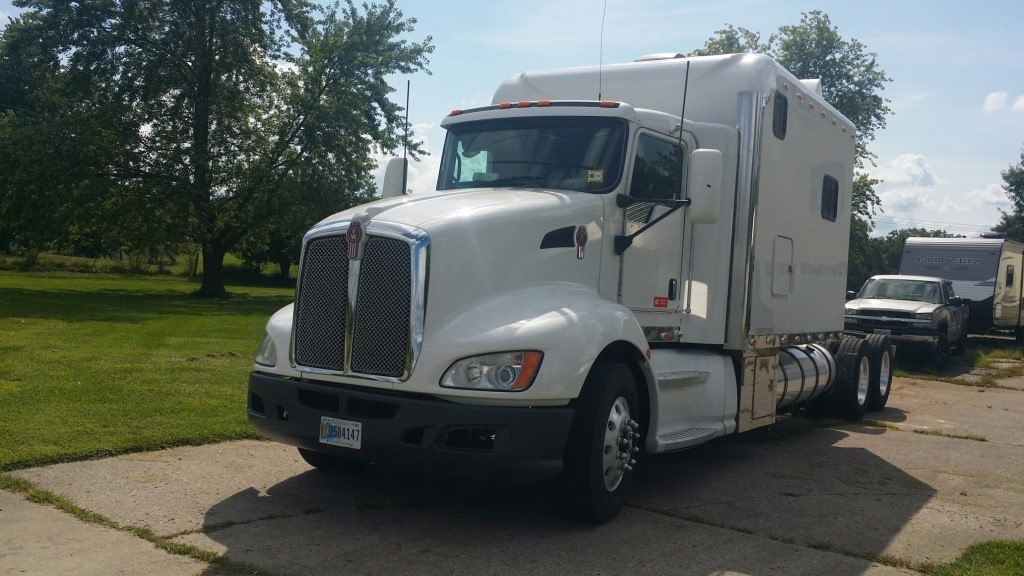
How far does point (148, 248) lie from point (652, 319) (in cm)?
3125

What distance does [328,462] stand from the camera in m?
7.54

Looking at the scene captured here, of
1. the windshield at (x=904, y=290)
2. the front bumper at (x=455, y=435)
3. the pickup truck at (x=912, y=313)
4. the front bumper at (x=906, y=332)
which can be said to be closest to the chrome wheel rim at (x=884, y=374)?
the pickup truck at (x=912, y=313)

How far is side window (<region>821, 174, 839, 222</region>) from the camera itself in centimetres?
1109

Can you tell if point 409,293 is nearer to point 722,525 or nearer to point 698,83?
point 722,525

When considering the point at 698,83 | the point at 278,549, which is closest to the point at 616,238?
the point at 698,83

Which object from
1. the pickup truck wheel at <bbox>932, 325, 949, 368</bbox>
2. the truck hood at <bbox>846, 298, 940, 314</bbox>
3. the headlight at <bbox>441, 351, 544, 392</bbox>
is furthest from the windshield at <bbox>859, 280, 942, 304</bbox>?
the headlight at <bbox>441, 351, 544, 392</bbox>

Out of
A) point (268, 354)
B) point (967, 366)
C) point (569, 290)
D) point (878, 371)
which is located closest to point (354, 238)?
point (268, 354)

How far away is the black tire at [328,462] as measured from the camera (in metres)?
7.45

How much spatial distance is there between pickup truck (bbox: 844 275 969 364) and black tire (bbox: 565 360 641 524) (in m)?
14.2

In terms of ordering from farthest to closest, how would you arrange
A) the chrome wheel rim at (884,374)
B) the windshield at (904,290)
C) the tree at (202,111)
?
the tree at (202,111) → the windshield at (904,290) → the chrome wheel rim at (884,374)

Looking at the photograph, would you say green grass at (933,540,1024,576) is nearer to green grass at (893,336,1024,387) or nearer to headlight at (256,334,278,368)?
headlight at (256,334,278,368)

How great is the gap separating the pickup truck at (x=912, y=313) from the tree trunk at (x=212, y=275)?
22919mm

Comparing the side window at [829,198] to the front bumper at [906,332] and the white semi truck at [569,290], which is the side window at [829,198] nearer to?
the white semi truck at [569,290]

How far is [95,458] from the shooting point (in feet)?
24.3
